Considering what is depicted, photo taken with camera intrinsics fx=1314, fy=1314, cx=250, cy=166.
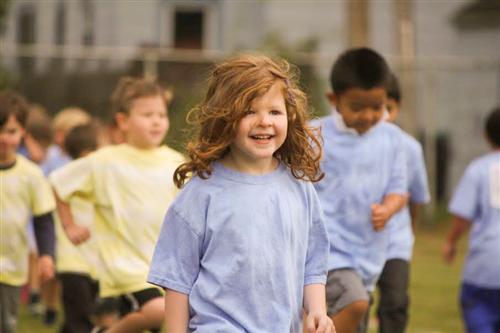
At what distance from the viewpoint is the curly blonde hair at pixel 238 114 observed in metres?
4.97

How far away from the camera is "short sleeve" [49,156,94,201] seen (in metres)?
7.77

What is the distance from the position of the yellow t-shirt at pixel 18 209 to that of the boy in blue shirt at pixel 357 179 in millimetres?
1760

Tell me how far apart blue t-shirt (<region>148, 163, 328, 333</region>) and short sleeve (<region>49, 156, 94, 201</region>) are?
2.82 meters

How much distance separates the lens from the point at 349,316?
22.7ft

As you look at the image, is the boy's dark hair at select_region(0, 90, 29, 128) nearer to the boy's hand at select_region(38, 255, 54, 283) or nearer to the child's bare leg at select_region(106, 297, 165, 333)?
the boy's hand at select_region(38, 255, 54, 283)

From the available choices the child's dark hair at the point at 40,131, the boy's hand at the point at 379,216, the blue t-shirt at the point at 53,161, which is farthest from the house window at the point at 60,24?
the boy's hand at the point at 379,216

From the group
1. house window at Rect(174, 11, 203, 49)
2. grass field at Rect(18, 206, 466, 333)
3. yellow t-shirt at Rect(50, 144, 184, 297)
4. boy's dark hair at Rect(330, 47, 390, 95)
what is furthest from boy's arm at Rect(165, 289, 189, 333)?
house window at Rect(174, 11, 203, 49)

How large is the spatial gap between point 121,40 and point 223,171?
843 inches

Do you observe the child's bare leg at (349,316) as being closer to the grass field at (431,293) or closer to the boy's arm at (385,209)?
the boy's arm at (385,209)

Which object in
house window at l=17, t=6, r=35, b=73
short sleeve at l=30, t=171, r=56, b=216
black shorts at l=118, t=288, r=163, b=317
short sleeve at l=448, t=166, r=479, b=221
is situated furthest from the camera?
house window at l=17, t=6, r=35, b=73

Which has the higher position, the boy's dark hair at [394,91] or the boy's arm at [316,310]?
the boy's dark hair at [394,91]

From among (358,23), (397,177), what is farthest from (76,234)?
(358,23)

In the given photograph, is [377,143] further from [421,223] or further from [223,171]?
[421,223]

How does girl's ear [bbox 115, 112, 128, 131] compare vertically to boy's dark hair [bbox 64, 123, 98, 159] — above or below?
above
